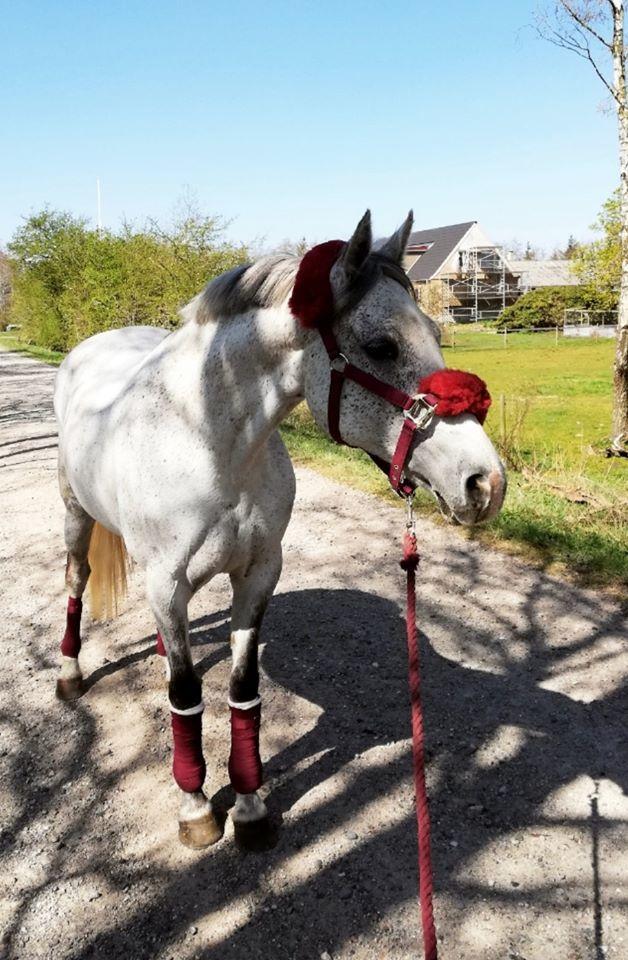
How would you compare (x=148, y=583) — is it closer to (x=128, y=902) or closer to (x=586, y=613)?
(x=128, y=902)

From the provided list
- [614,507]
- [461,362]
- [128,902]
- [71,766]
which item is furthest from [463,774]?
[461,362]

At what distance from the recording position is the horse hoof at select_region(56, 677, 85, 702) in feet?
12.9

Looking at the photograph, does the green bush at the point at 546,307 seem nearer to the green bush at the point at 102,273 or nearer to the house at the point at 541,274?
the house at the point at 541,274

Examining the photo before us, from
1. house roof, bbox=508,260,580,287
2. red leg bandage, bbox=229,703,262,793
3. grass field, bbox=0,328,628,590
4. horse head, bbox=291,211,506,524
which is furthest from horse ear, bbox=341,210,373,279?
house roof, bbox=508,260,580,287

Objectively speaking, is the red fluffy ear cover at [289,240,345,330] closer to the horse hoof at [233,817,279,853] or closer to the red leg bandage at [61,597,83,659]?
the horse hoof at [233,817,279,853]

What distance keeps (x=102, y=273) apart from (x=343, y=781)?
2269cm

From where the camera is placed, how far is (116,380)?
3459 mm

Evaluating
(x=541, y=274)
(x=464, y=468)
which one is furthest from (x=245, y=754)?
(x=541, y=274)

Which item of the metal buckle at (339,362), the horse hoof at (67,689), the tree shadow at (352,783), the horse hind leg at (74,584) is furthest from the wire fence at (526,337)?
the metal buckle at (339,362)

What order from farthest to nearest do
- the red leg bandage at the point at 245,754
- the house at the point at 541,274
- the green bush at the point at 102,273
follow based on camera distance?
the house at the point at 541,274 < the green bush at the point at 102,273 < the red leg bandage at the point at 245,754

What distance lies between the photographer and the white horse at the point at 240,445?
1910mm

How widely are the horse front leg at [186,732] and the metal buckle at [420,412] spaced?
1258 millimetres

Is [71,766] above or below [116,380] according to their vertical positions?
below

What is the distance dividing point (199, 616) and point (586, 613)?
2652 mm
